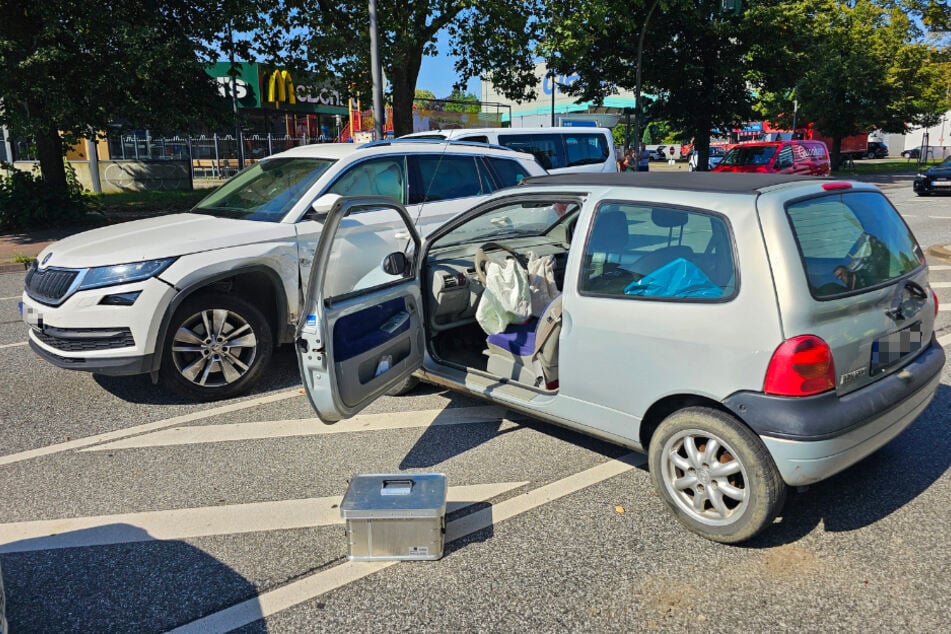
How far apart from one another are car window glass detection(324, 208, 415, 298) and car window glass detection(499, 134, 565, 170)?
Result: 22.7 ft

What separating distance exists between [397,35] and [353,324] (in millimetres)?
15798

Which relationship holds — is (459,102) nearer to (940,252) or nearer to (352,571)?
(940,252)

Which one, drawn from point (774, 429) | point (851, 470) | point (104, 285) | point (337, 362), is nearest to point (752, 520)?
point (774, 429)

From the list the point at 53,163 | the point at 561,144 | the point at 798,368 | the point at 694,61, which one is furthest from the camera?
the point at 694,61

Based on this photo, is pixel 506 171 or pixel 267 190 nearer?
pixel 267 190

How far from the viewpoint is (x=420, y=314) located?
4.53 metres

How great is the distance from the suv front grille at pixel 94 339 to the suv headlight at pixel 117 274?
29cm

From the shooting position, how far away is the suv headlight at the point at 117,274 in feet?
15.9

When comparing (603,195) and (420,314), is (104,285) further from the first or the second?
(603,195)

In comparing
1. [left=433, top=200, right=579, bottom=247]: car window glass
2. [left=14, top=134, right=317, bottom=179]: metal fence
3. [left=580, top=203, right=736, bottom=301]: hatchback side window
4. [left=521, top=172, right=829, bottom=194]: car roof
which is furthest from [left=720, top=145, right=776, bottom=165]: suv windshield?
[left=580, top=203, right=736, bottom=301]: hatchback side window

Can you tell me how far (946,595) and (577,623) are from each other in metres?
1.49

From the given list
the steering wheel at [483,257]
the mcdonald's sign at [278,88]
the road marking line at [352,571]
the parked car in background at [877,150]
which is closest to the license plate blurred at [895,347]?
the road marking line at [352,571]

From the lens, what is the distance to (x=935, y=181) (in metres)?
22.2

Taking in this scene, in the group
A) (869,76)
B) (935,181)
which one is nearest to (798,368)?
(935,181)
